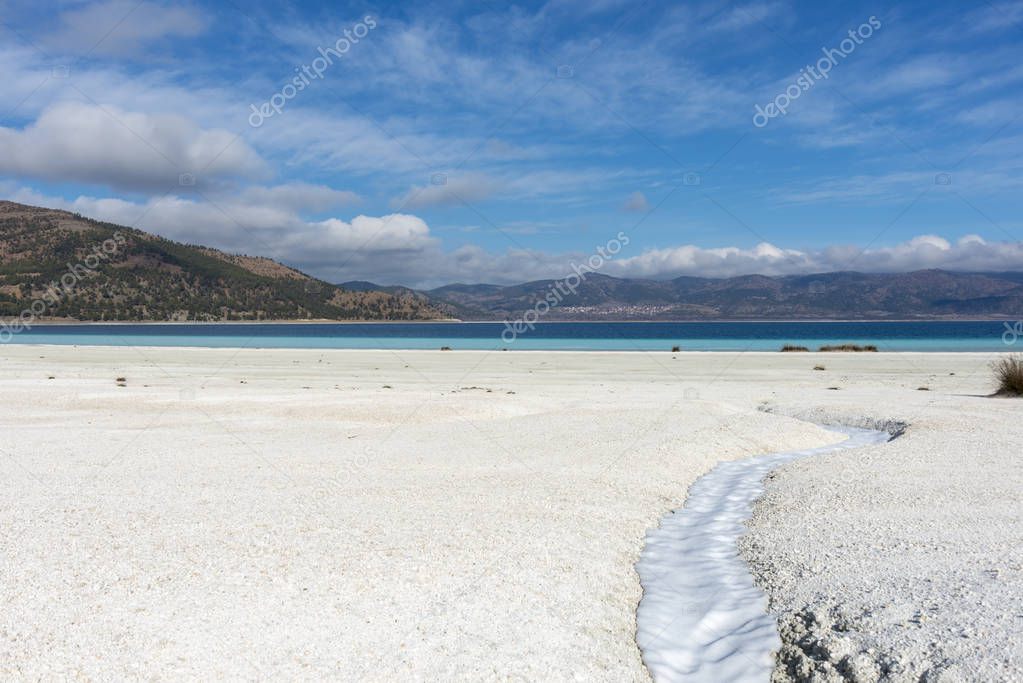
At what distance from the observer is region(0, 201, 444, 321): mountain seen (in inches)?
5531

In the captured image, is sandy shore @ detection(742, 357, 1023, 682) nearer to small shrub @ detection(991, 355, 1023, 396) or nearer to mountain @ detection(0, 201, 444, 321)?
small shrub @ detection(991, 355, 1023, 396)

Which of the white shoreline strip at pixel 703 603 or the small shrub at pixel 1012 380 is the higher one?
the small shrub at pixel 1012 380

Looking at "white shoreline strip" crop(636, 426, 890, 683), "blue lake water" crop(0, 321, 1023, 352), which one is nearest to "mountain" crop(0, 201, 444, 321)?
"blue lake water" crop(0, 321, 1023, 352)

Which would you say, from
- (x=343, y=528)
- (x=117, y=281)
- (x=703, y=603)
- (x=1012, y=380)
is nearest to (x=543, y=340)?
(x=1012, y=380)

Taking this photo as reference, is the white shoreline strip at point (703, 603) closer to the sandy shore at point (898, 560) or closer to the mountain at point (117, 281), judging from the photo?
the sandy shore at point (898, 560)

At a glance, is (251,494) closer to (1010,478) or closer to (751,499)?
(751,499)

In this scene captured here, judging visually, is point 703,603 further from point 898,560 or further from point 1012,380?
point 1012,380

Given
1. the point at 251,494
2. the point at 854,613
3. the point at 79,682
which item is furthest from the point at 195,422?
the point at 854,613

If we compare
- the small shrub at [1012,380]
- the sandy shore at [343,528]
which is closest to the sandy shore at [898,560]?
the sandy shore at [343,528]

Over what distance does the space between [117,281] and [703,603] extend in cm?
18152

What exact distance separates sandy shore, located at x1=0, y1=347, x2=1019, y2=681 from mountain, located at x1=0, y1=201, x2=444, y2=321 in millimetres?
125778

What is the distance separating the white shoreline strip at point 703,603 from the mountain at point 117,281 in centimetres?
13479

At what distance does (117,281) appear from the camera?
16488cm

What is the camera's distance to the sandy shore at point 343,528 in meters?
5.07
